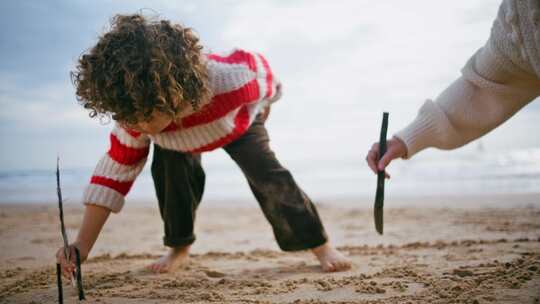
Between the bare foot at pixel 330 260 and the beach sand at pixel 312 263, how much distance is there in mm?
55

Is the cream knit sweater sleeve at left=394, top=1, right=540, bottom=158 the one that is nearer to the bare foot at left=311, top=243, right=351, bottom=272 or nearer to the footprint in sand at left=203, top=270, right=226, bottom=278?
the bare foot at left=311, top=243, right=351, bottom=272

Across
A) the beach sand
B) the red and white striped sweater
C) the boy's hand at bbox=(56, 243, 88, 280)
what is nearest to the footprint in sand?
the beach sand

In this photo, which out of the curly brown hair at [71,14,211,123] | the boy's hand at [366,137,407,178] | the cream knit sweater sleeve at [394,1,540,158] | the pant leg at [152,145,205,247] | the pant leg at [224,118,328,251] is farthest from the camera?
the pant leg at [152,145,205,247]

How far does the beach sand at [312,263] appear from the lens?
198 centimetres

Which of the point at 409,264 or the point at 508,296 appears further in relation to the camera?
the point at 409,264

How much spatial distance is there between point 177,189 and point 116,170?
432 millimetres

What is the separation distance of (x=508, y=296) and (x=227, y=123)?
59.7 inches

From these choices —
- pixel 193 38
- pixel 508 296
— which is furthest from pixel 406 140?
pixel 193 38

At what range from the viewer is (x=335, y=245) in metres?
3.48

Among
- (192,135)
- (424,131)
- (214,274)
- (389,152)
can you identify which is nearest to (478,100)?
(424,131)

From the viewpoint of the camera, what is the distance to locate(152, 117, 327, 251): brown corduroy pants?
96.3 inches

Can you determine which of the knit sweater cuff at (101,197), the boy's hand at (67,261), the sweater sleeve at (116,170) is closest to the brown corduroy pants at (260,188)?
the sweater sleeve at (116,170)

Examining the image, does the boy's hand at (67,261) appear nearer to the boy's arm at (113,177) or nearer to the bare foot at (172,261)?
the boy's arm at (113,177)

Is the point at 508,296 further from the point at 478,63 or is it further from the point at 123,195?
the point at 123,195
